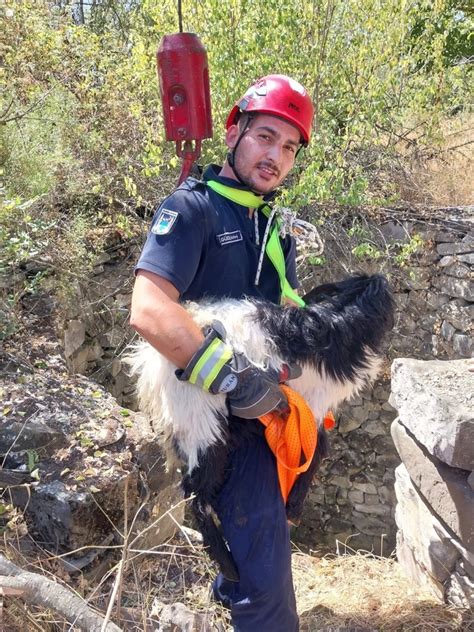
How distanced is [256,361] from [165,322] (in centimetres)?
32

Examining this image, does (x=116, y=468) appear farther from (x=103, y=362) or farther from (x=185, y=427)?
(x=103, y=362)

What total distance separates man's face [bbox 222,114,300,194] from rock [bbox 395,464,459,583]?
65.6 inches

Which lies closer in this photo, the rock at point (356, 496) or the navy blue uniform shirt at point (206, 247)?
the navy blue uniform shirt at point (206, 247)

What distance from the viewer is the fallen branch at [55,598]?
4.33 ft

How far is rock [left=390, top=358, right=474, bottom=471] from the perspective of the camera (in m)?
1.92

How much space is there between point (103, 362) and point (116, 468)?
2.42 meters

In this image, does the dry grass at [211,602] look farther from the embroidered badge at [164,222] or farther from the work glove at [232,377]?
the embroidered badge at [164,222]

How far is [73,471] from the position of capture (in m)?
2.09

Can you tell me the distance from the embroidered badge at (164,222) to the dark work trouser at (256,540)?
0.73m

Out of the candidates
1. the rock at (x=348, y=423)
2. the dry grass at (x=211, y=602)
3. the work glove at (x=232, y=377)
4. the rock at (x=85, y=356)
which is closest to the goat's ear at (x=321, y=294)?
the work glove at (x=232, y=377)

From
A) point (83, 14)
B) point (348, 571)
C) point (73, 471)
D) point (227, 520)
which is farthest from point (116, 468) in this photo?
point (83, 14)

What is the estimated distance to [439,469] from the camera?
2.12 metres

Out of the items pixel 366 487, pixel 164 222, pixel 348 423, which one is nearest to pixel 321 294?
pixel 164 222

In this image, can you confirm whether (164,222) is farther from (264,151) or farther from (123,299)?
(123,299)
